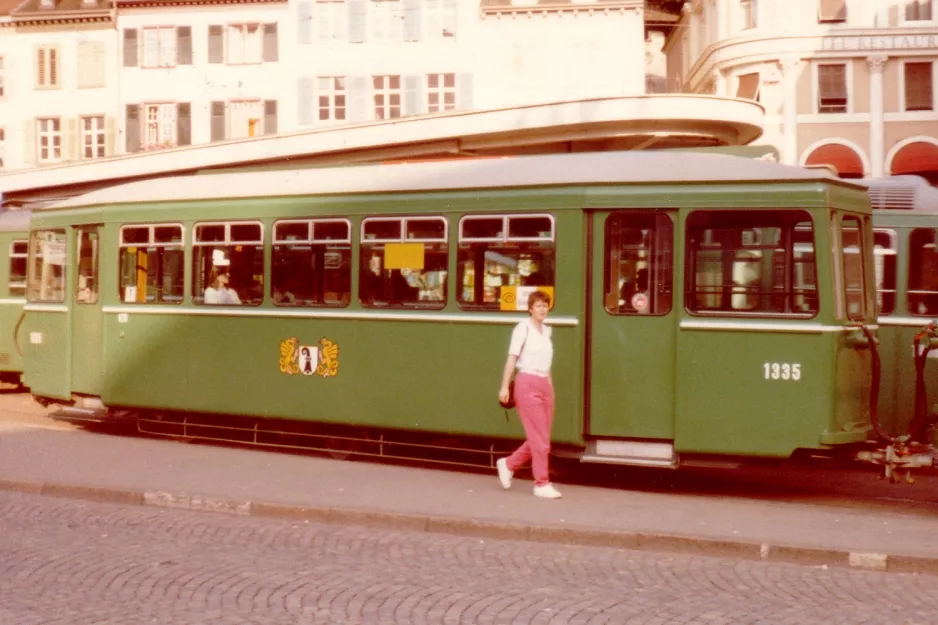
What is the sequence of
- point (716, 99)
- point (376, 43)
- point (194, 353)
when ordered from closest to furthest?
point (194, 353)
point (716, 99)
point (376, 43)

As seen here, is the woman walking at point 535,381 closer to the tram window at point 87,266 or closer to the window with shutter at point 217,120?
the tram window at point 87,266

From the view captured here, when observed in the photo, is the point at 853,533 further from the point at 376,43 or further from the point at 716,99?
the point at 376,43

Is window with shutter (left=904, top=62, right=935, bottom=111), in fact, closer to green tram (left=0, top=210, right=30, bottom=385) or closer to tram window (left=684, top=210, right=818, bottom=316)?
green tram (left=0, top=210, right=30, bottom=385)

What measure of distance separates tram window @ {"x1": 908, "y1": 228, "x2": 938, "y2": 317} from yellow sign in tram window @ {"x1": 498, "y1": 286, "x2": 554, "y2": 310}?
4.67 metres

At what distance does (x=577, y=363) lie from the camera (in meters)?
13.0

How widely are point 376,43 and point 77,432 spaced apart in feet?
114

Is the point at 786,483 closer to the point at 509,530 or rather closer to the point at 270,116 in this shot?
the point at 509,530

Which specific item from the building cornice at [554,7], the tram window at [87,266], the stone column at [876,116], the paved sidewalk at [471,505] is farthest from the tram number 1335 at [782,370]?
the building cornice at [554,7]

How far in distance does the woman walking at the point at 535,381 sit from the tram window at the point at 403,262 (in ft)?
6.77

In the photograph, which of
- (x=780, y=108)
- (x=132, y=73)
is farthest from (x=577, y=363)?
(x=132, y=73)

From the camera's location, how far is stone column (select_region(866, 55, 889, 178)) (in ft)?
145

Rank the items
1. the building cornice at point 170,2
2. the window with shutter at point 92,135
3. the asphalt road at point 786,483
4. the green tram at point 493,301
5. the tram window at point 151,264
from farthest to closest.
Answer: the window with shutter at point 92,135 → the building cornice at point 170,2 → the tram window at point 151,264 → the asphalt road at point 786,483 → the green tram at point 493,301

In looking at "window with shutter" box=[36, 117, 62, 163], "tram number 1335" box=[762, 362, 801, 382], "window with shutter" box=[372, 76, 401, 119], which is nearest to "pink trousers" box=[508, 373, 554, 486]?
"tram number 1335" box=[762, 362, 801, 382]

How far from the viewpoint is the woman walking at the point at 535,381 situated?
39.1ft
